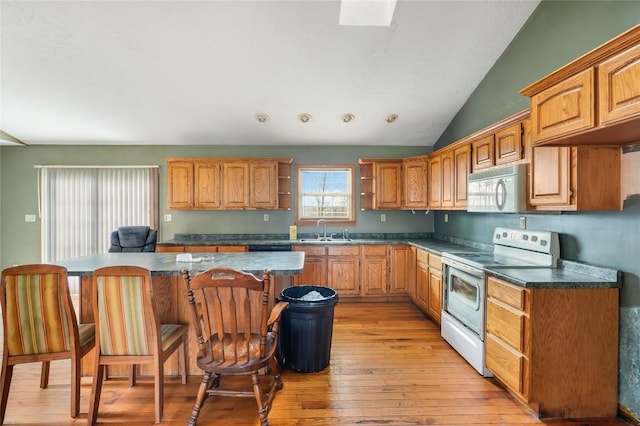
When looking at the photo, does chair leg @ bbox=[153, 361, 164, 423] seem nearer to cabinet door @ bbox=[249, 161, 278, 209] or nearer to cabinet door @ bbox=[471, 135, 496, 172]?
cabinet door @ bbox=[249, 161, 278, 209]

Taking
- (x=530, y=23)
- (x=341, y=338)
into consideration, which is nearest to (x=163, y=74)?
(x=341, y=338)

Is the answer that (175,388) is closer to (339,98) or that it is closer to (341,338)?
(341,338)

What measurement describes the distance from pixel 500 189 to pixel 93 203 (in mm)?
5622

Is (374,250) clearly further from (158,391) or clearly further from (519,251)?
(158,391)

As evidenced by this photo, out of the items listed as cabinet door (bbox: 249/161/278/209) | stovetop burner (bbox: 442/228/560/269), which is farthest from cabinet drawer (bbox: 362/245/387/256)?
cabinet door (bbox: 249/161/278/209)

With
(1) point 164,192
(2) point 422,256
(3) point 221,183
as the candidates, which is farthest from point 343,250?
(1) point 164,192

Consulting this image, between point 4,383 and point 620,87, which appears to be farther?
point 4,383

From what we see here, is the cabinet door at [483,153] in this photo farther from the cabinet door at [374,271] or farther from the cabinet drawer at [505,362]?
the cabinet door at [374,271]

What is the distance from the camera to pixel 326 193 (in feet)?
16.8

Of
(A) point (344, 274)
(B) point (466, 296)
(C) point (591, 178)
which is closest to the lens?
(C) point (591, 178)

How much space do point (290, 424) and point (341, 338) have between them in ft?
4.40

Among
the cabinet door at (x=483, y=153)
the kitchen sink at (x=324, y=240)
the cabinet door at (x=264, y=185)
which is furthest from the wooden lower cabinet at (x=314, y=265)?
the cabinet door at (x=483, y=153)

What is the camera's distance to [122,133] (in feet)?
15.3

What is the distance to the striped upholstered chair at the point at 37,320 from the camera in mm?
1898
